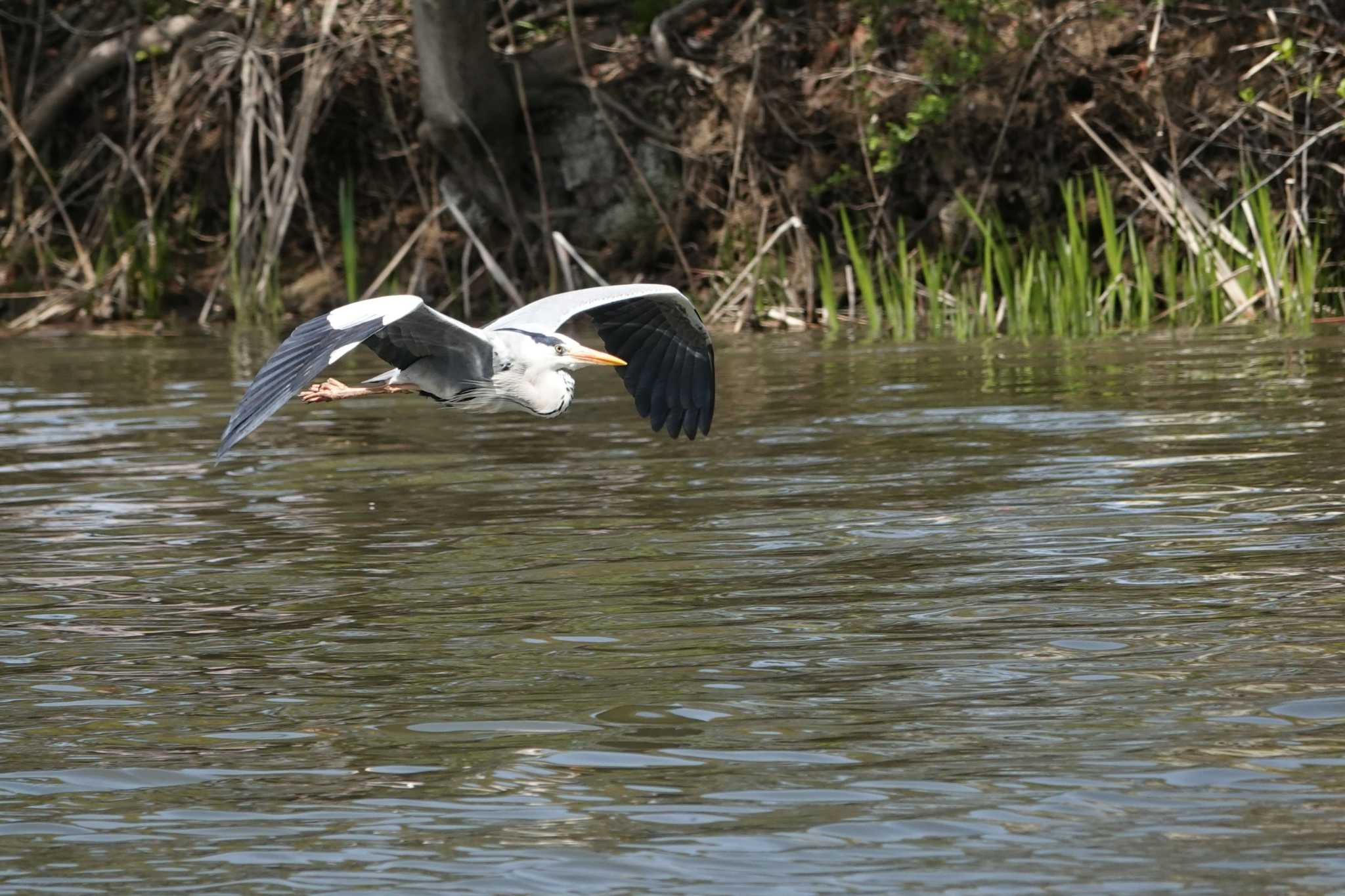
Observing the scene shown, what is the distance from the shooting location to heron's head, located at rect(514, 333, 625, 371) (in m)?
6.69

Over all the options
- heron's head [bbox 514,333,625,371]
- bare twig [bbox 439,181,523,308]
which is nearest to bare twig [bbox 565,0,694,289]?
bare twig [bbox 439,181,523,308]

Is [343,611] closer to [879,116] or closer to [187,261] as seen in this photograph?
[879,116]

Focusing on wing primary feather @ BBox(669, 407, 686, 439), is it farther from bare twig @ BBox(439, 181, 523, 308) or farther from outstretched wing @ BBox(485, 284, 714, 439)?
bare twig @ BBox(439, 181, 523, 308)

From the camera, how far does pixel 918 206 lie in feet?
47.3

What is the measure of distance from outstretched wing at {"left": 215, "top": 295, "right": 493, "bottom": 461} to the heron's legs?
120 millimetres

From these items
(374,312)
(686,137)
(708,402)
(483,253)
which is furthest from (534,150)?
(374,312)

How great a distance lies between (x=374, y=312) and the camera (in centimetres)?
598

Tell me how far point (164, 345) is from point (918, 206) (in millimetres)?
5369

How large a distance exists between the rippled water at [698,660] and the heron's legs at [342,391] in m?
0.43

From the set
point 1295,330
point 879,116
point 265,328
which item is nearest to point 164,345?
point 265,328

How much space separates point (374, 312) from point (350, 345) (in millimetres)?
461

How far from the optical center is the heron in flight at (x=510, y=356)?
5.64 m

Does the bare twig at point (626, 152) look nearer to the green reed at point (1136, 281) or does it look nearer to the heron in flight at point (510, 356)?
the green reed at point (1136, 281)

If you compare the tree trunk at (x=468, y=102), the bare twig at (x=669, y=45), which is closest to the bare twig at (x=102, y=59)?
the tree trunk at (x=468, y=102)
